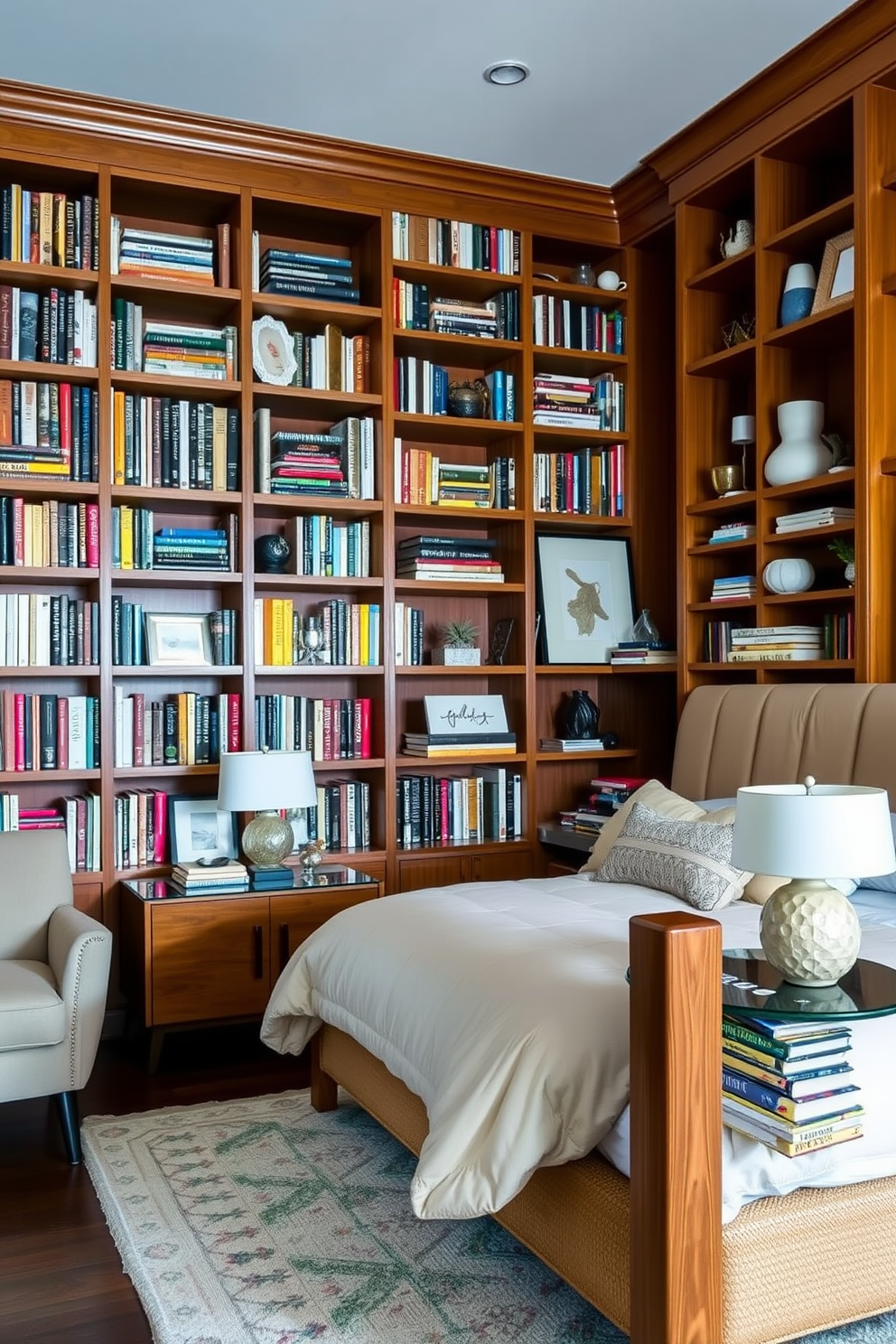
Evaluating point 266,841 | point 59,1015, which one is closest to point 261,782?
point 266,841

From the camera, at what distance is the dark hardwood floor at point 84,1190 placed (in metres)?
2.24

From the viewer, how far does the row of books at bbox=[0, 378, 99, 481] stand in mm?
3863

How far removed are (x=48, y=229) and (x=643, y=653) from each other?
2572mm

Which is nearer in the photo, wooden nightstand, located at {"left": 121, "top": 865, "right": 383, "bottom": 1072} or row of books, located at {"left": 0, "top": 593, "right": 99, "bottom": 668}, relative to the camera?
wooden nightstand, located at {"left": 121, "top": 865, "right": 383, "bottom": 1072}

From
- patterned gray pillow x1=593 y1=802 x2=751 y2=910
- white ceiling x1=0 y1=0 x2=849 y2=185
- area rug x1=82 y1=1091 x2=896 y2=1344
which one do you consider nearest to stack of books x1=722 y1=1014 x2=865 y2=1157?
area rug x1=82 y1=1091 x2=896 y2=1344

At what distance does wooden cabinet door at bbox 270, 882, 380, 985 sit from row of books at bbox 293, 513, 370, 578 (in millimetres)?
1138

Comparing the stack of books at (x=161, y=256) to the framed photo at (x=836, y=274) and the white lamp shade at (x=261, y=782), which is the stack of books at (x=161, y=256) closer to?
the white lamp shade at (x=261, y=782)

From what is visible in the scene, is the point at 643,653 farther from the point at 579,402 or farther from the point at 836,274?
the point at 836,274

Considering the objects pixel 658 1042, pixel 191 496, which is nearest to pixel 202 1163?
pixel 658 1042

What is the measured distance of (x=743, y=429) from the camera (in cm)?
409

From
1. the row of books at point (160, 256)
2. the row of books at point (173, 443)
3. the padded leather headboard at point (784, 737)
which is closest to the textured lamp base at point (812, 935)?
the padded leather headboard at point (784, 737)

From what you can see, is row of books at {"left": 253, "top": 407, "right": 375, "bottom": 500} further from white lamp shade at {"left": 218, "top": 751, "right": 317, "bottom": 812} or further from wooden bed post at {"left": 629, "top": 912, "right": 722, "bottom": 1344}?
wooden bed post at {"left": 629, "top": 912, "right": 722, "bottom": 1344}

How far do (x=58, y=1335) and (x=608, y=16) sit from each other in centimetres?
346

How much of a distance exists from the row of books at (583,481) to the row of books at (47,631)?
1.77 meters
